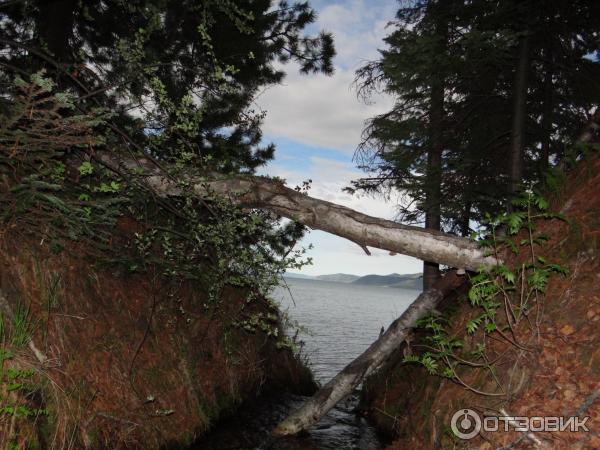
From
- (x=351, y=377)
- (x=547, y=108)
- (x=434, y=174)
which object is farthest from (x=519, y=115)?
(x=351, y=377)

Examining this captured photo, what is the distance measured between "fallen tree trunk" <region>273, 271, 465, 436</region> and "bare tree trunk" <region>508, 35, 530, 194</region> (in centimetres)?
275

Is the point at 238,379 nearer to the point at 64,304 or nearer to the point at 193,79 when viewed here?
the point at 64,304

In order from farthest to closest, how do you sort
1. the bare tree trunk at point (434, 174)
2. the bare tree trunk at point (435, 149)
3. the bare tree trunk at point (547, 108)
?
the bare tree trunk at point (434, 174) → the bare tree trunk at point (547, 108) → the bare tree trunk at point (435, 149)

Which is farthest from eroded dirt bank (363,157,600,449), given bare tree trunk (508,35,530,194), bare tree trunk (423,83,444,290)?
bare tree trunk (423,83,444,290)

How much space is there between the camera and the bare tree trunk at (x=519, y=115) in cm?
629

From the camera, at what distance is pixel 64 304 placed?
3883 millimetres

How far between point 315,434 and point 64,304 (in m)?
4.11

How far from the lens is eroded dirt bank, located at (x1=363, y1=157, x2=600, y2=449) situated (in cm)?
306

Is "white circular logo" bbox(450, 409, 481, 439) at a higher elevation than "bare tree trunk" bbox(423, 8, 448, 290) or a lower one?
lower

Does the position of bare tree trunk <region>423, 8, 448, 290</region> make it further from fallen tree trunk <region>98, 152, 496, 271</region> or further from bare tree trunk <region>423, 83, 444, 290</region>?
fallen tree trunk <region>98, 152, 496, 271</region>

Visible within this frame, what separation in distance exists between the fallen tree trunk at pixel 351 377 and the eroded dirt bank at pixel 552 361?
805mm

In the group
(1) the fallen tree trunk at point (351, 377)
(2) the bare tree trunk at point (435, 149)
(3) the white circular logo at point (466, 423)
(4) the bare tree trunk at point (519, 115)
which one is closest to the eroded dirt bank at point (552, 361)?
(3) the white circular logo at point (466, 423)

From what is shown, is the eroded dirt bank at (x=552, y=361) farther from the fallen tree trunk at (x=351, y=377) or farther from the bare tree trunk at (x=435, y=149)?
the bare tree trunk at (x=435, y=149)

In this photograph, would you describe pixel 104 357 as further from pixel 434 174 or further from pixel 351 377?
pixel 434 174
